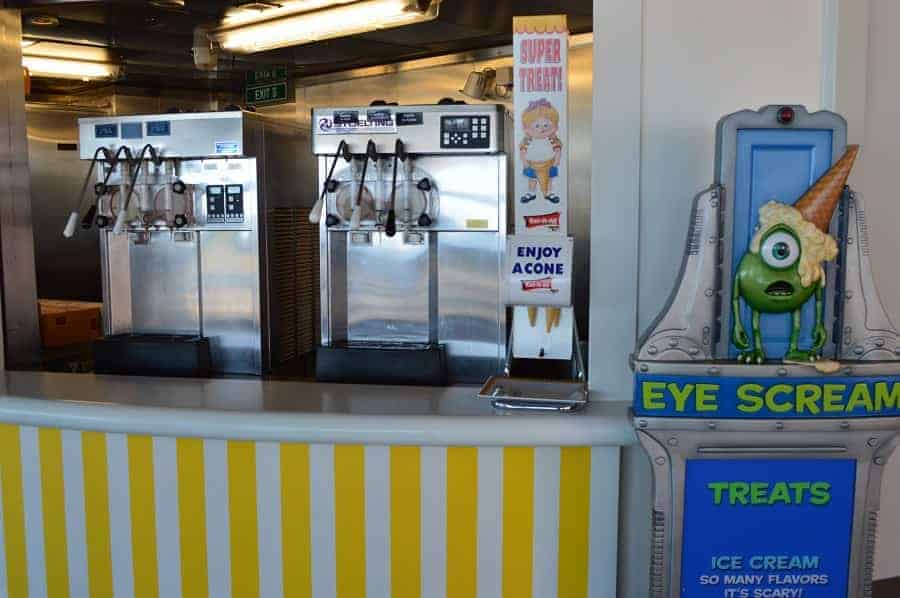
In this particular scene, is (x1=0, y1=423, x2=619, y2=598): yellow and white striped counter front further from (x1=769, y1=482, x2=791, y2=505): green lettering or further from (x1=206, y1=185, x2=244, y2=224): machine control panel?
(x1=206, y1=185, x2=244, y2=224): machine control panel

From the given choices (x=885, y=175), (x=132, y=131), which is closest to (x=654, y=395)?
(x=885, y=175)

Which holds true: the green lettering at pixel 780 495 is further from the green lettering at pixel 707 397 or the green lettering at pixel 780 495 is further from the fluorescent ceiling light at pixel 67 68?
the fluorescent ceiling light at pixel 67 68

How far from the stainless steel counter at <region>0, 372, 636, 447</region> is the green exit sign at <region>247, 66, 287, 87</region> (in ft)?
13.3

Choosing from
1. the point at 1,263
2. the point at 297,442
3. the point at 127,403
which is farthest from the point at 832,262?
the point at 1,263

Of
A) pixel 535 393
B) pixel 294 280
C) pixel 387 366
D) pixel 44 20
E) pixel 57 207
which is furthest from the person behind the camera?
pixel 57 207

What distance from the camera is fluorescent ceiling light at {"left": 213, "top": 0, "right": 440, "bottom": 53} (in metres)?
4.26

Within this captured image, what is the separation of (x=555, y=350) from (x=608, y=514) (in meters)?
0.53

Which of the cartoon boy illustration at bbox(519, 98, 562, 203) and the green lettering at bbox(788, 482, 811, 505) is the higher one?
the cartoon boy illustration at bbox(519, 98, 562, 203)

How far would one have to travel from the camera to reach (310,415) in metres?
2.34

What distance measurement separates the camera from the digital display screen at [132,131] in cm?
Answer: 369

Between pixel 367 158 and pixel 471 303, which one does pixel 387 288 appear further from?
pixel 367 158

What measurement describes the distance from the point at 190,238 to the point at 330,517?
1.89 metres

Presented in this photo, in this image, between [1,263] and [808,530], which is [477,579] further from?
[1,263]

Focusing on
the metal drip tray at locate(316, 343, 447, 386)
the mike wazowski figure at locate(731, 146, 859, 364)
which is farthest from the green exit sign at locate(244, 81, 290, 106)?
the mike wazowski figure at locate(731, 146, 859, 364)
